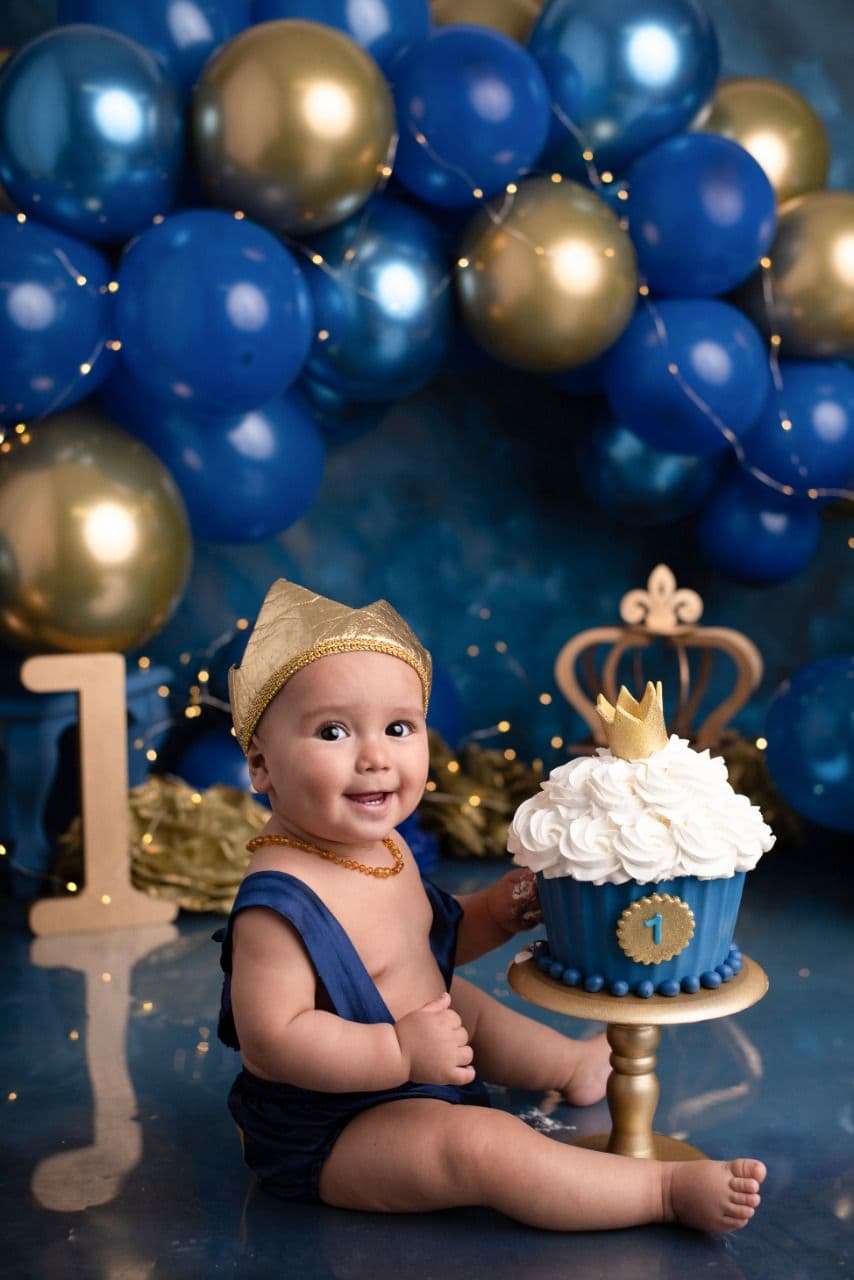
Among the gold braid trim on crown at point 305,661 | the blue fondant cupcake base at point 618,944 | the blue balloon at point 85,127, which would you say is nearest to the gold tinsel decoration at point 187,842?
the blue balloon at point 85,127

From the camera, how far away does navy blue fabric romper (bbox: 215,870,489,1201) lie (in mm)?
1613

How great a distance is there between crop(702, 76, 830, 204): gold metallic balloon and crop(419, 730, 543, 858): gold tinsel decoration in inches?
55.8

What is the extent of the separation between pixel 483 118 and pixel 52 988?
1.73 meters

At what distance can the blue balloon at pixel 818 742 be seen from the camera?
2846 millimetres

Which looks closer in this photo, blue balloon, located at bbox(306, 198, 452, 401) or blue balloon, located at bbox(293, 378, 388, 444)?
blue balloon, located at bbox(306, 198, 452, 401)

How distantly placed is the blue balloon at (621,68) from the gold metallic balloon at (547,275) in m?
0.15

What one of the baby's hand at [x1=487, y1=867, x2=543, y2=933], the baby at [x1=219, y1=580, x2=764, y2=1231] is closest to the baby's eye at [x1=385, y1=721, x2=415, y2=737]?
the baby at [x1=219, y1=580, x2=764, y2=1231]

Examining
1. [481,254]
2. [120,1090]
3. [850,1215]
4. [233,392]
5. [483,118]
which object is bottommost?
[120,1090]

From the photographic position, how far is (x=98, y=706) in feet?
9.19

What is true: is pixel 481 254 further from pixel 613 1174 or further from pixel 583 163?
pixel 613 1174

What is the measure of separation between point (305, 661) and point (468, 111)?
1.53 metres

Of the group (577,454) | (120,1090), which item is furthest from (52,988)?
(577,454)

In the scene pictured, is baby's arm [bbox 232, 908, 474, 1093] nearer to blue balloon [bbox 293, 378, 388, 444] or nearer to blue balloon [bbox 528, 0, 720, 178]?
blue balloon [bbox 293, 378, 388, 444]

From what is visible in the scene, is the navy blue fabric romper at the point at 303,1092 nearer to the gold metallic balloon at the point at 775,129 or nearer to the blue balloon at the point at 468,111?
the blue balloon at the point at 468,111
